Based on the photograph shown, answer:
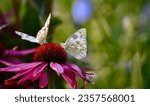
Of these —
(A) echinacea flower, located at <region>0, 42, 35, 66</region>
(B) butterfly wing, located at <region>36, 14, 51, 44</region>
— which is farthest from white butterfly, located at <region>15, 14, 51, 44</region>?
(A) echinacea flower, located at <region>0, 42, 35, 66</region>

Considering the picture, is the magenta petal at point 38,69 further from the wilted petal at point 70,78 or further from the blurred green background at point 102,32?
the blurred green background at point 102,32

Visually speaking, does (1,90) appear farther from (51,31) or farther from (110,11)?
(110,11)

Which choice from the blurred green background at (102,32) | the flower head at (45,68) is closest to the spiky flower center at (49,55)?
the flower head at (45,68)

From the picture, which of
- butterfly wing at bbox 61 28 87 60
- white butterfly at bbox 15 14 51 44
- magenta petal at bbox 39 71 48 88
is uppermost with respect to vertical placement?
white butterfly at bbox 15 14 51 44

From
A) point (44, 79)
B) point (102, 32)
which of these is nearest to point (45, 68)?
point (44, 79)

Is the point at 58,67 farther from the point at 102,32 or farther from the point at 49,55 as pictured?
the point at 102,32

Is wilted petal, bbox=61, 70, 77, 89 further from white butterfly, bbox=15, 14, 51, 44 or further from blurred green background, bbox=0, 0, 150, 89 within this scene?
blurred green background, bbox=0, 0, 150, 89
